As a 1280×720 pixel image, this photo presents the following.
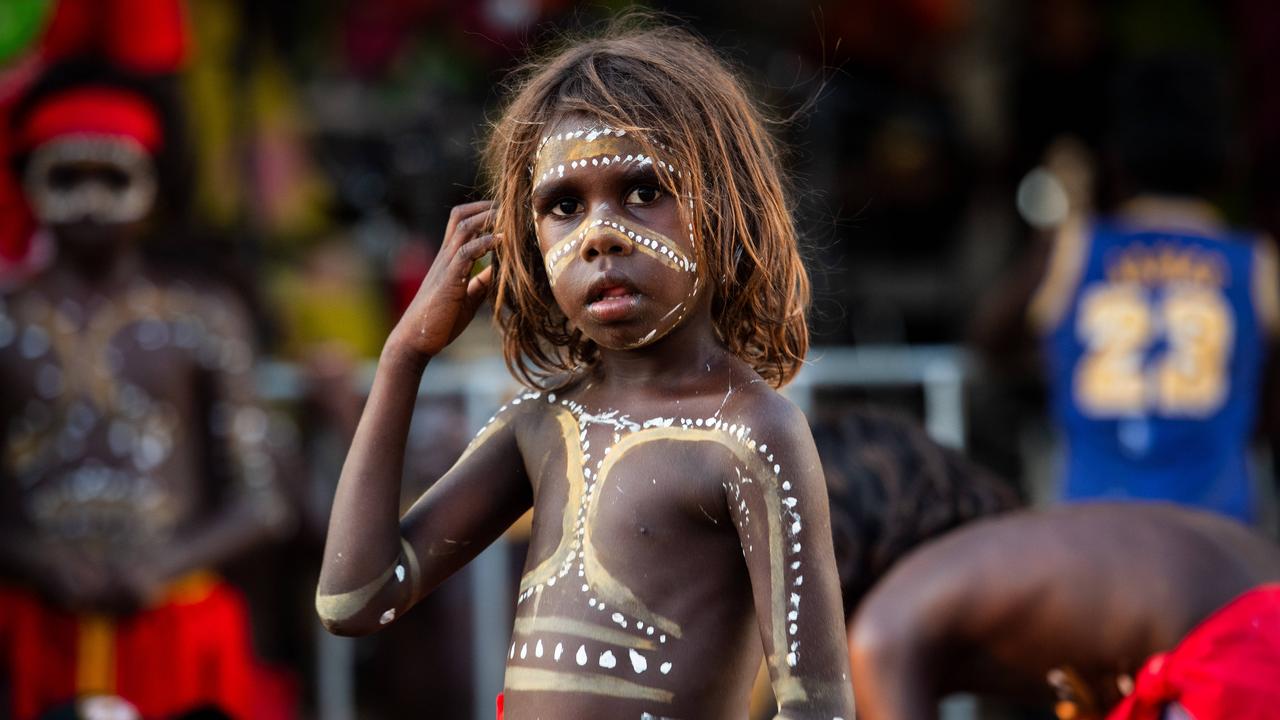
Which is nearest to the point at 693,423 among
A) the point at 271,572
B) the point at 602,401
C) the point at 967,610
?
the point at 602,401

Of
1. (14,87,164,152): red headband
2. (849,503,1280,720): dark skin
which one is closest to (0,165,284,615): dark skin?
(14,87,164,152): red headband

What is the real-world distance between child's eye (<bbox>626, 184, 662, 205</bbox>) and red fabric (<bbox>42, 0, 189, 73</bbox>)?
3.16 meters

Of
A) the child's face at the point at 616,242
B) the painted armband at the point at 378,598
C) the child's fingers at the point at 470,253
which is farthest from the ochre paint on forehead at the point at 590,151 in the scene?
the painted armband at the point at 378,598

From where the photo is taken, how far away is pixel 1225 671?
82.8 inches

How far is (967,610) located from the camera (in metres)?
2.41

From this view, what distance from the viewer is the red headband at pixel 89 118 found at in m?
3.88

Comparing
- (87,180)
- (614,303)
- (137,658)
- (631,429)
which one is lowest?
(137,658)

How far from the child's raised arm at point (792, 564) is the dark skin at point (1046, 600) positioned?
0.73 m

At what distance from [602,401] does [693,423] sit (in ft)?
0.45

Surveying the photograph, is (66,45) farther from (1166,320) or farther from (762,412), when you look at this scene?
(762,412)

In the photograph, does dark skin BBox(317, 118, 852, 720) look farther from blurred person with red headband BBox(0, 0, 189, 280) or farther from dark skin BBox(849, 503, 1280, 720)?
blurred person with red headband BBox(0, 0, 189, 280)

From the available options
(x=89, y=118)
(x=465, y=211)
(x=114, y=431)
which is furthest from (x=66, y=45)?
(x=465, y=211)

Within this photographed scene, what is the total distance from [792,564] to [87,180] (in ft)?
9.06

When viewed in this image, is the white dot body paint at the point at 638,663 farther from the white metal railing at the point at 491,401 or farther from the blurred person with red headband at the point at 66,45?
the blurred person with red headband at the point at 66,45
